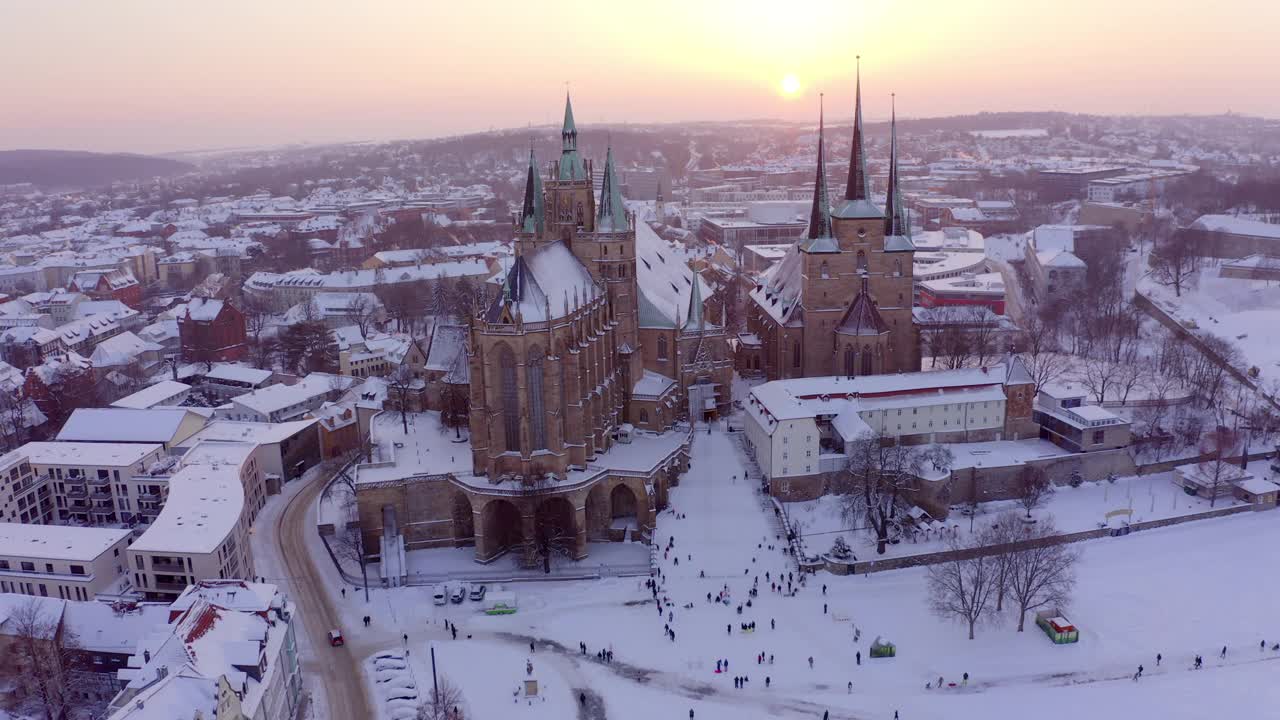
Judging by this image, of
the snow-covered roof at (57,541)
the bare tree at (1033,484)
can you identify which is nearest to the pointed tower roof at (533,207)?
the snow-covered roof at (57,541)

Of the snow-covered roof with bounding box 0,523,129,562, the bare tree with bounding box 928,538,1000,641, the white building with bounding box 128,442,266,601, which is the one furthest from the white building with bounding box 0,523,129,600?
the bare tree with bounding box 928,538,1000,641

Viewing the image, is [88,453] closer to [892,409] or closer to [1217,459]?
[892,409]

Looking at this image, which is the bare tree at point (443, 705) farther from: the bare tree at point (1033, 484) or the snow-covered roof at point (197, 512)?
the bare tree at point (1033, 484)

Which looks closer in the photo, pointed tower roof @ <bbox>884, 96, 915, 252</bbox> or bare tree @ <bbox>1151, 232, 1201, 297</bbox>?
pointed tower roof @ <bbox>884, 96, 915, 252</bbox>

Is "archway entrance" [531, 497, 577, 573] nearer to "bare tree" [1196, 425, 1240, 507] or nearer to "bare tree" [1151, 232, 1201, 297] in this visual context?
"bare tree" [1196, 425, 1240, 507]

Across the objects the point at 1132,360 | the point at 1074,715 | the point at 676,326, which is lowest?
the point at 1074,715

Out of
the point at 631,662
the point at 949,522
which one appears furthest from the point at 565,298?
the point at 949,522

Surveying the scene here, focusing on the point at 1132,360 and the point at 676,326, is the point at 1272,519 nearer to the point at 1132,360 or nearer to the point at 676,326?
the point at 1132,360
